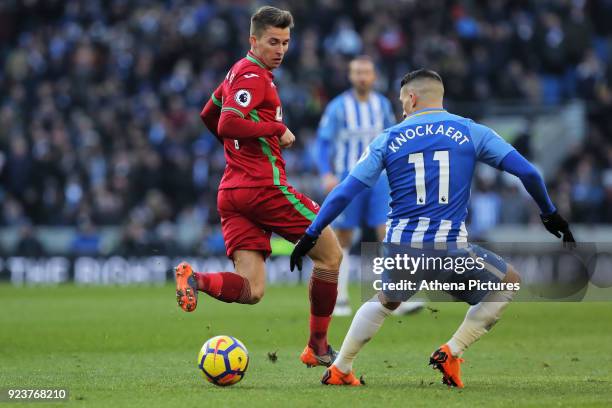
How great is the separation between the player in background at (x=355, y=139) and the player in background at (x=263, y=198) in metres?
4.49

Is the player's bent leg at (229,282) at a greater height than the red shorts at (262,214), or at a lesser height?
lesser

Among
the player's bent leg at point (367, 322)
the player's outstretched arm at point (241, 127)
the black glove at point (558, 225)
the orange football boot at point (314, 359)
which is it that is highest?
the player's outstretched arm at point (241, 127)

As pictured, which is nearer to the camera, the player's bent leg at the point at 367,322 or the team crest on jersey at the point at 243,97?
the player's bent leg at the point at 367,322

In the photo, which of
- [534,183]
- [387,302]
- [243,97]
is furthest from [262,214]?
[534,183]

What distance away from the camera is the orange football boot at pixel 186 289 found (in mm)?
6777

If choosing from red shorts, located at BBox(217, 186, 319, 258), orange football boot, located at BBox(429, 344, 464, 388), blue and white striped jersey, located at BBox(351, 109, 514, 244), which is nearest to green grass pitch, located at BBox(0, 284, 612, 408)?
orange football boot, located at BBox(429, 344, 464, 388)

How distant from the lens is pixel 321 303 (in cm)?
745

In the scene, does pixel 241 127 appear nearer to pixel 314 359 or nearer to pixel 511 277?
pixel 314 359

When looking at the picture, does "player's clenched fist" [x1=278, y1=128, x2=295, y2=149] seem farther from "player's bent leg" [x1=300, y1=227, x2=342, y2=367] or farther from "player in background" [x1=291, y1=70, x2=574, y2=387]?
"player in background" [x1=291, y1=70, x2=574, y2=387]

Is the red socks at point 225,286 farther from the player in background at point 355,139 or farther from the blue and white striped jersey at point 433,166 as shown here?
the player in background at point 355,139

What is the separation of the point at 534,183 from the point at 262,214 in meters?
1.84

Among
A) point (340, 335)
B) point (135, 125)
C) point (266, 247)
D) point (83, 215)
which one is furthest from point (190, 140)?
point (266, 247)

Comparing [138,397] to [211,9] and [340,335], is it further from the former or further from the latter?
[211,9]

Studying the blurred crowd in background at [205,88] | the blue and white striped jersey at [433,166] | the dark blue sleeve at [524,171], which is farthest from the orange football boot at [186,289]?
the blurred crowd in background at [205,88]
